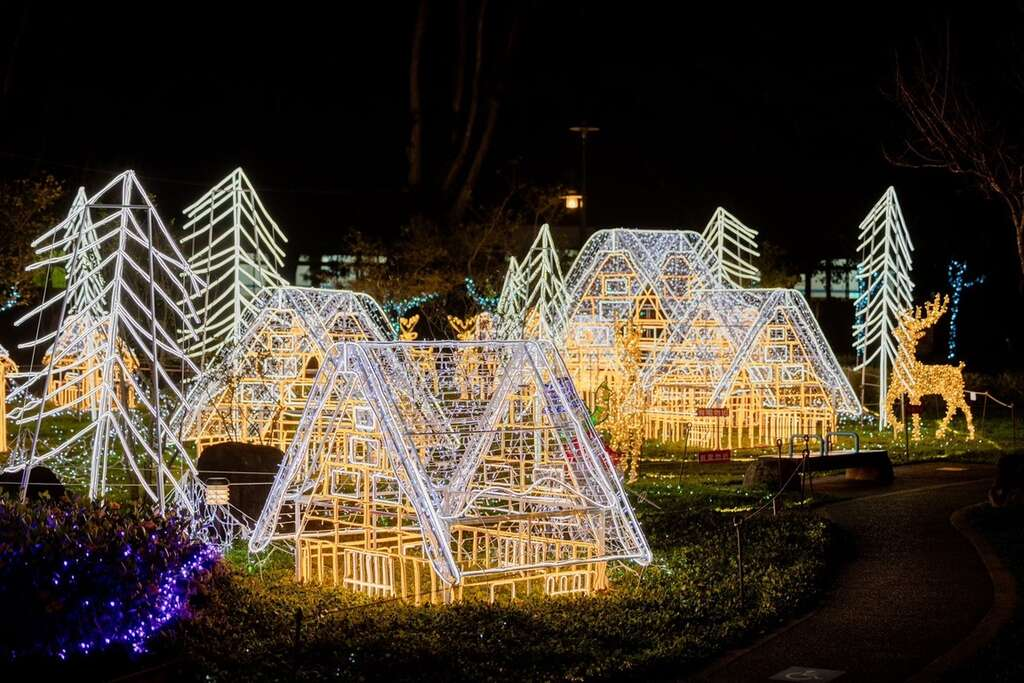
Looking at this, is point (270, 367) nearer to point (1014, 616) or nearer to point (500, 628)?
point (500, 628)

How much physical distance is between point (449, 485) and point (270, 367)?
1167 centimetres

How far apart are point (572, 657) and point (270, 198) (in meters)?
36.9

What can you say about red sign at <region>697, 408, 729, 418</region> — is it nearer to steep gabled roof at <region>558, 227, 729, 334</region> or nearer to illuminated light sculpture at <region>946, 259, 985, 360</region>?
steep gabled roof at <region>558, 227, 729, 334</region>

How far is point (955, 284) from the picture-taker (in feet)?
148

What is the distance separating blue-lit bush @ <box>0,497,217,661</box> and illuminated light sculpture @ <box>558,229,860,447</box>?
51.2 ft

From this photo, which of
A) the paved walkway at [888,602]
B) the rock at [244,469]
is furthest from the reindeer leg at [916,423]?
the rock at [244,469]

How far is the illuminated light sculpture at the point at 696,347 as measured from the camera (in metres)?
28.8

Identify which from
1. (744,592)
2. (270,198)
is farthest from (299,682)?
(270,198)

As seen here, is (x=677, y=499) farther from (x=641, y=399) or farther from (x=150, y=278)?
(x=150, y=278)

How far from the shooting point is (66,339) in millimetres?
32750

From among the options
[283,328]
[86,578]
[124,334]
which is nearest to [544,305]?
[283,328]

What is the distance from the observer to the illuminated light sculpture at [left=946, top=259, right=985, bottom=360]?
147ft

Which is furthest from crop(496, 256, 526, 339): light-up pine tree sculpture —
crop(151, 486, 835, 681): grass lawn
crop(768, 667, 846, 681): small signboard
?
crop(768, 667, 846, 681): small signboard

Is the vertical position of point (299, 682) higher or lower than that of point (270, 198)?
lower
